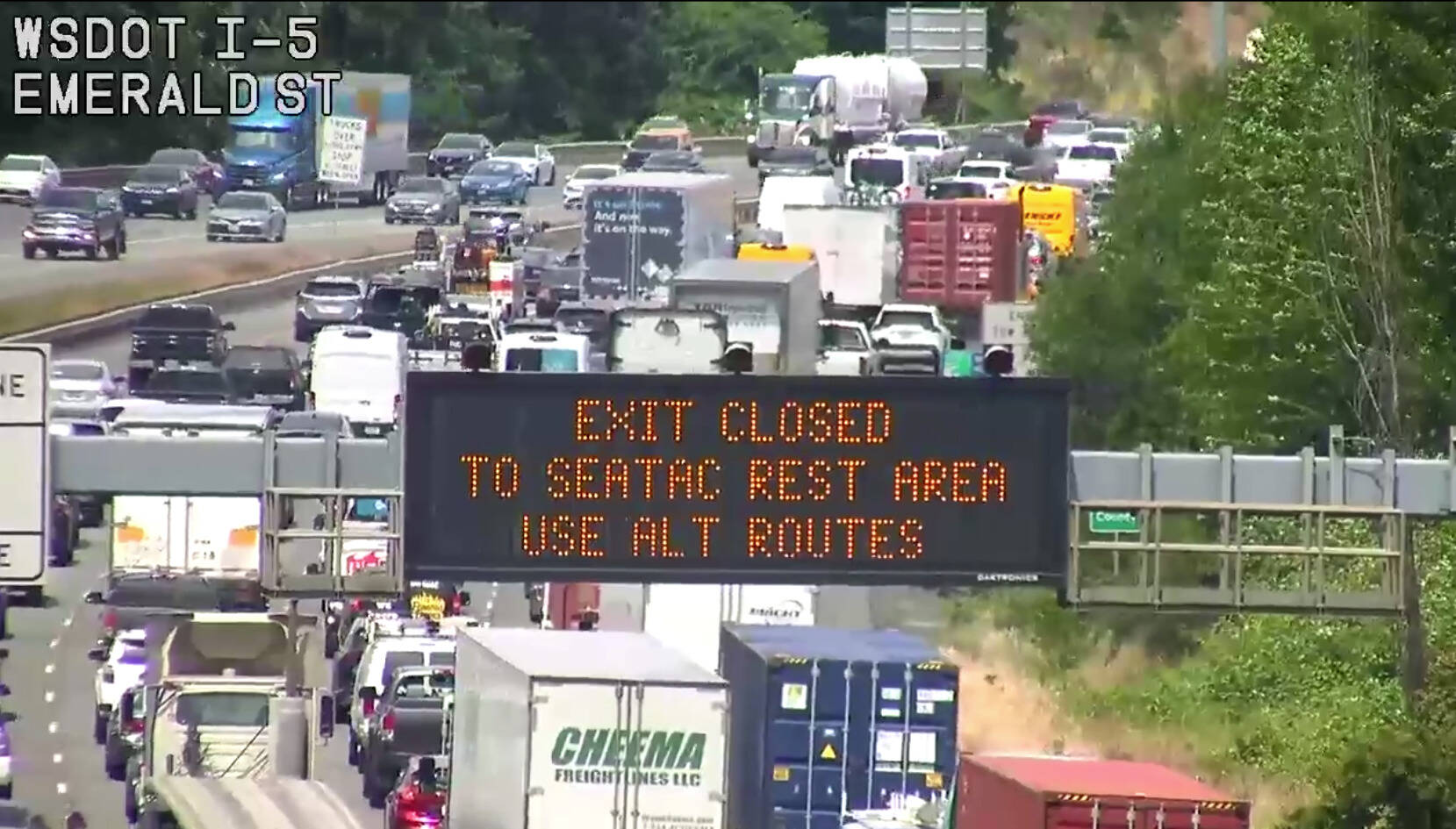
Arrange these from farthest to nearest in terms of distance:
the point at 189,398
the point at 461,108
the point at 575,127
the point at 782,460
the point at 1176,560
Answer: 1. the point at 575,127
2. the point at 461,108
3. the point at 189,398
4. the point at 1176,560
5. the point at 782,460

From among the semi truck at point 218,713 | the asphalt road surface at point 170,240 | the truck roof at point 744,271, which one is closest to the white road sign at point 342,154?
the asphalt road surface at point 170,240

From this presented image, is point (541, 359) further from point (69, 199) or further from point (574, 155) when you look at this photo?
point (574, 155)

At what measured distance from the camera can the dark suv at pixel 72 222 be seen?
48312mm

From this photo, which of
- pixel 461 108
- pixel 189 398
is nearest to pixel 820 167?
pixel 461 108

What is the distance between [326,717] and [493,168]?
25.7 meters

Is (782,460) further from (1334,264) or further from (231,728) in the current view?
(1334,264)

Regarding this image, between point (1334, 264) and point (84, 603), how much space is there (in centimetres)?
1496

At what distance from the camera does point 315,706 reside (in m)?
33.3

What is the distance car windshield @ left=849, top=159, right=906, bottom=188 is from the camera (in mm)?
78250

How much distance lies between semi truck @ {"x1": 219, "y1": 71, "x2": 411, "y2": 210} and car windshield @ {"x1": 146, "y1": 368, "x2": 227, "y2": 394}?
2901mm

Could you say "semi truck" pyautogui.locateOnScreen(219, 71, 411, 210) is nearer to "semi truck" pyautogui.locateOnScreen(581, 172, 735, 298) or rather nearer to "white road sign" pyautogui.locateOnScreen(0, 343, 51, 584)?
"semi truck" pyautogui.locateOnScreen(581, 172, 735, 298)

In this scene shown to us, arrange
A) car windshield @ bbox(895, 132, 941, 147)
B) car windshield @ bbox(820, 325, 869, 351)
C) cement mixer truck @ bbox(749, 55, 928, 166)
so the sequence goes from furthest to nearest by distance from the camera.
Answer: car windshield @ bbox(895, 132, 941, 147)
cement mixer truck @ bbox(749, 55, 928, 166)
car windshield @ bbox(820, 325, 869, 351)

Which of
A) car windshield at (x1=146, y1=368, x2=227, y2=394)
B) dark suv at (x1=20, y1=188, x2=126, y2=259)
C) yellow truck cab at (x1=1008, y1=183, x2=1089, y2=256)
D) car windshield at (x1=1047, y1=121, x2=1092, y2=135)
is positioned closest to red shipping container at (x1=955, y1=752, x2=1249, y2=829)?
dark suv at (x1=20, y1=188, x2=126, y2=259)

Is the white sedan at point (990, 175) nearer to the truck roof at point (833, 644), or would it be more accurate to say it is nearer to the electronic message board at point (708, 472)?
the truck roof at point (833, 644)
